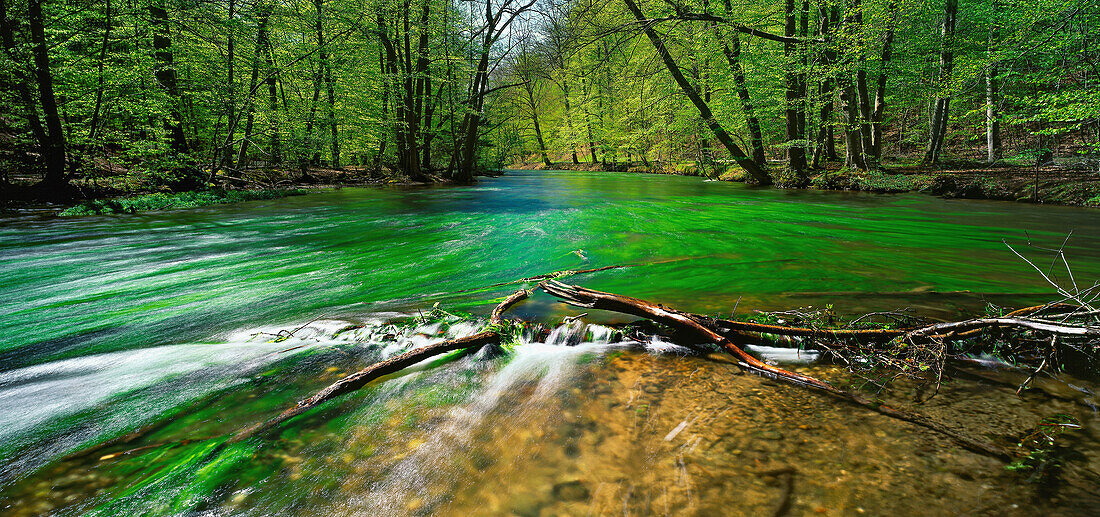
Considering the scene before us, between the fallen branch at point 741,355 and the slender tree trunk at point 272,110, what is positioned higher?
the slender tree trunk at point 272,110

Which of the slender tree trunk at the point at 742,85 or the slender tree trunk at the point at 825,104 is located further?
the slender tree trunk at the point at 742,85

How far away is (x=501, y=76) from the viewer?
2262 cm

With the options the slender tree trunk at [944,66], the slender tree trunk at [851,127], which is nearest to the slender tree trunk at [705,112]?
the slender tree trunk at [851,127]

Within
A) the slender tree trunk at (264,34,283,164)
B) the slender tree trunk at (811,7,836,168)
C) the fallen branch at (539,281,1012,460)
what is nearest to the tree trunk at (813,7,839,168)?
the slender tree trunk at (811,7,836,168)

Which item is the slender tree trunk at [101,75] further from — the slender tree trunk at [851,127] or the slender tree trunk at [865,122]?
the slender tree trunk at [865,122]

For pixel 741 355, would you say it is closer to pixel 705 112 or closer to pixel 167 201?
pixel 167 201

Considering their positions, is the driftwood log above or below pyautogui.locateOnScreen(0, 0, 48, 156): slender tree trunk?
below

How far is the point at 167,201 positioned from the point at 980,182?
22806mm

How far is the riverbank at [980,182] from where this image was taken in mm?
10031

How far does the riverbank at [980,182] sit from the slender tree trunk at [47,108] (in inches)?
873

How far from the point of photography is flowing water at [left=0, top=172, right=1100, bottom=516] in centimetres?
169

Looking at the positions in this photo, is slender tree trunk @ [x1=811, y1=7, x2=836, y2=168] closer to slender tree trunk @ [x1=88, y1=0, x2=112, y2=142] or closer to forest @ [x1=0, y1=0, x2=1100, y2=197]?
forest @ [x1=0, y1=0, x2=1100, y2=197]

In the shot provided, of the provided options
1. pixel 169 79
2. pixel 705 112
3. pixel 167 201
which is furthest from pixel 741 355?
pixel 169 79

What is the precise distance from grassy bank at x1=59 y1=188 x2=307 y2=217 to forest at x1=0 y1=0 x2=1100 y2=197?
0.77 m
